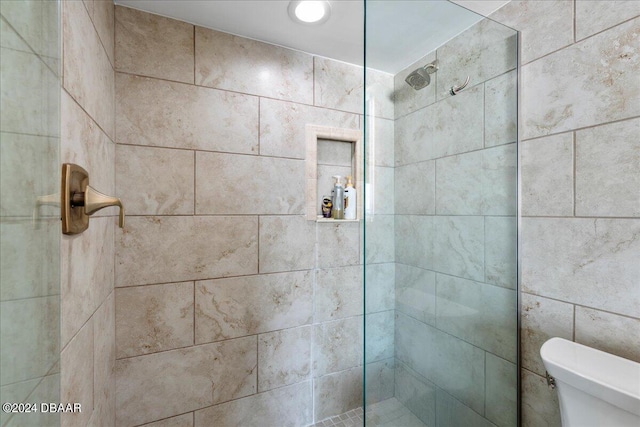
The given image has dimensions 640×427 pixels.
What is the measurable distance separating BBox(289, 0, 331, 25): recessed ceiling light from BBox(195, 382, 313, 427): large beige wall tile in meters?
2.00

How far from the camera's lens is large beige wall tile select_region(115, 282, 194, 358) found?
1275 mm

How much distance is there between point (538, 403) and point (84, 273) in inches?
66.4

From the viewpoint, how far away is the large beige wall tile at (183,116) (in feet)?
4.24

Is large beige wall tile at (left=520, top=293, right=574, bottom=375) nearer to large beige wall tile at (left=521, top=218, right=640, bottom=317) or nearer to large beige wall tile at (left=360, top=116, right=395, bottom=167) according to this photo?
large beige wall tile at (left=521, top=218, right=640, bottom=317)

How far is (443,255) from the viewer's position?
106 centimetres

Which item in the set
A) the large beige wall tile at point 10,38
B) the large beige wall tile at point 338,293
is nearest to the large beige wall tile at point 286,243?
the large beige wall tile at point 338,293

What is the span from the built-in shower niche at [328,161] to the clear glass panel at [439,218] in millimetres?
728

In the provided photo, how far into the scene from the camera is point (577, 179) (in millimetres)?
983

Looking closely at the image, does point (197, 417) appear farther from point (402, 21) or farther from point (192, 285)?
point (402, 21)

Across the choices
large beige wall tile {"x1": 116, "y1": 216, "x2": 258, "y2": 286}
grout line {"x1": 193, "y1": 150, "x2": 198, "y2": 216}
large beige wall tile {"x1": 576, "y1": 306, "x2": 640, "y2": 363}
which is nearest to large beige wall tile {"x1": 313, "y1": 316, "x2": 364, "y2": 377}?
large beige wall tile {"x1": 116, "y1": 216, "x2": 258, "y2": 286}

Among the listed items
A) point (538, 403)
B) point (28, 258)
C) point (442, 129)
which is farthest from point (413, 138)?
point (538, 403)

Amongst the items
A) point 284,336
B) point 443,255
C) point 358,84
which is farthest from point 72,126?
point 358,84

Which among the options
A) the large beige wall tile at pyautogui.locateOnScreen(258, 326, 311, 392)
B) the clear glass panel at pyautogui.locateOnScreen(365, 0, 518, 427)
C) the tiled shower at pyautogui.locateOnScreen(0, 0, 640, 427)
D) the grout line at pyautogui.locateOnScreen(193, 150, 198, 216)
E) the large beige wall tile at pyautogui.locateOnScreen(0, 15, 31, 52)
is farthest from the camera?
the large beige wall tile at pyautogui.locateOnScreen(258, 326, 311, 392)

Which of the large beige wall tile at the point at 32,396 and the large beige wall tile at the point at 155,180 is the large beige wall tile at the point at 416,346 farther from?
the large beige wall tile at the point at 155,180
